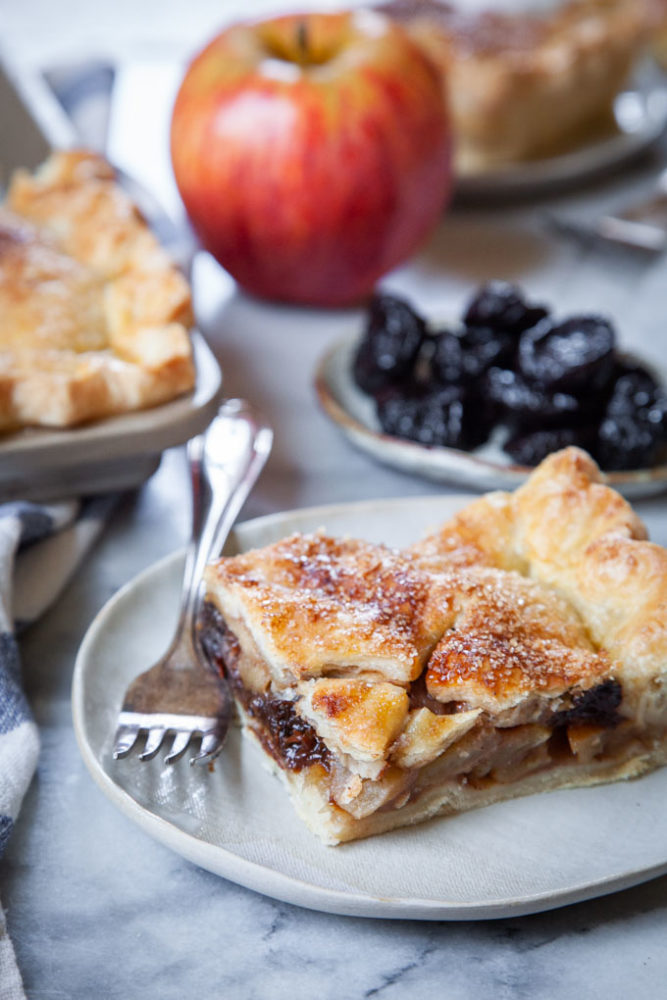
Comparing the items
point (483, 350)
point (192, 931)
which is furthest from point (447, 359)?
point (192, 931)

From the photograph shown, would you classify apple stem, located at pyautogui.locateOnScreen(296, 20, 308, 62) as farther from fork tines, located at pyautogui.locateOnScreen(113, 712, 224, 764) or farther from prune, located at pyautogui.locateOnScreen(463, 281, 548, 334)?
fork tines, located at pyautogui.locateOnScreen(113, 712, 224, 764)

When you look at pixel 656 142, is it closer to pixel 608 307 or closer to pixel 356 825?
pixel 608 307

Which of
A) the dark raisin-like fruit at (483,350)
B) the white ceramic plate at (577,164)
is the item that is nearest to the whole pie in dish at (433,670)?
the dark raisin-like fruit at (483,350)

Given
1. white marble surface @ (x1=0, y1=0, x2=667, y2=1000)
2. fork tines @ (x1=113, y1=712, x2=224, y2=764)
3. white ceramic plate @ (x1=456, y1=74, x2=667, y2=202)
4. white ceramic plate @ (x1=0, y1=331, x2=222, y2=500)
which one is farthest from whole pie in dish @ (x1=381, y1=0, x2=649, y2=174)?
fork tines @ (x1=113, y1=712, x2=224, y2=764)

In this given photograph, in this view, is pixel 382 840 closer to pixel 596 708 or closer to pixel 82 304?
pixel 596 708

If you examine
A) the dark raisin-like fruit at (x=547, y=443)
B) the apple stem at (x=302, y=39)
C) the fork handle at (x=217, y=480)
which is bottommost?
the dark raisin-like fruit at (x=547, y=443)

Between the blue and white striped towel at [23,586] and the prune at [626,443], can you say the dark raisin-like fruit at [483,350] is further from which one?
the blue and white striped towel at [23,586]
